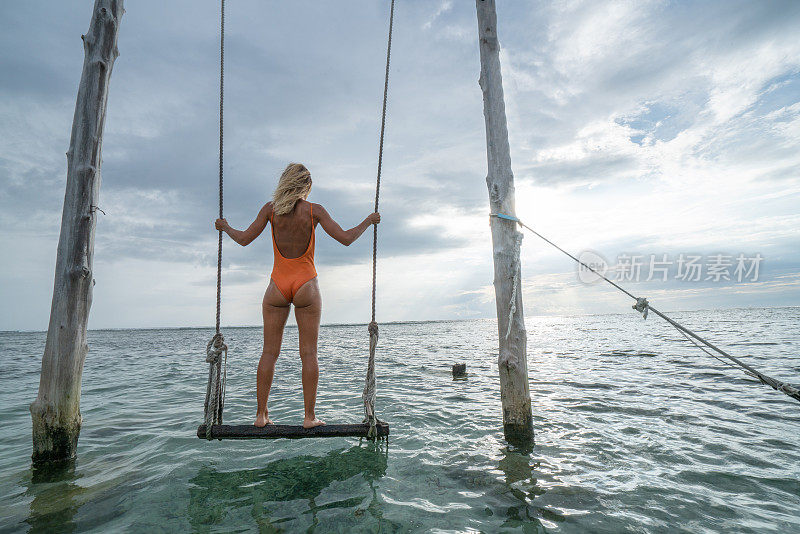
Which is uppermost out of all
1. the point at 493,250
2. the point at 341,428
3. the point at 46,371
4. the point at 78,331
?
the point at 493,250

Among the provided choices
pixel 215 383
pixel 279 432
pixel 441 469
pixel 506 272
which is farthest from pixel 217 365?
pixel 506 272

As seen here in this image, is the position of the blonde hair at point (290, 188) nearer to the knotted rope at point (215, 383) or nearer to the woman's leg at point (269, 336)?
the woman's leg at point (269, 336)

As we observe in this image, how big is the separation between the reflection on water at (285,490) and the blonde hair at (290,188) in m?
3.25

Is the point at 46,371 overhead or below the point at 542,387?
overhead

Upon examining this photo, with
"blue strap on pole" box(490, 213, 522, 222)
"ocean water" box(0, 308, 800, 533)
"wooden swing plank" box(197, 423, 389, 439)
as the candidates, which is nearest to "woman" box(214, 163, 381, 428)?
"wooden swing plank" box(197, 423, 389, 439)

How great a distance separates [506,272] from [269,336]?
342 centimetres

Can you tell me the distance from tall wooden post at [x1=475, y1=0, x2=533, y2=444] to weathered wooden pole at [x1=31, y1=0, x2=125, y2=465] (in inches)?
225

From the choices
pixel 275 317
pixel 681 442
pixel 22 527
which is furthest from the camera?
pixel 681 442

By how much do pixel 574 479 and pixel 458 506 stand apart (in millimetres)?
1589

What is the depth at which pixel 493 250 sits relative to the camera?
5727 millimetres

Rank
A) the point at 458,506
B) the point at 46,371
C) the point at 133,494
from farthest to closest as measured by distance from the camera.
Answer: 1. the point at 46,371
2. the point at 133,494
3. the point at 458,506

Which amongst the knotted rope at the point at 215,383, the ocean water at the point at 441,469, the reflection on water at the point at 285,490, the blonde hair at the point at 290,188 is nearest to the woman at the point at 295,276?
the blonde hair at the point at 290,188

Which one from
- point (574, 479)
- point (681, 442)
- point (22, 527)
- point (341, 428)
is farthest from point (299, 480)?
point (681, 442)

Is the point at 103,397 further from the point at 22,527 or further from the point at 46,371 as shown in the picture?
the point at 22,527
